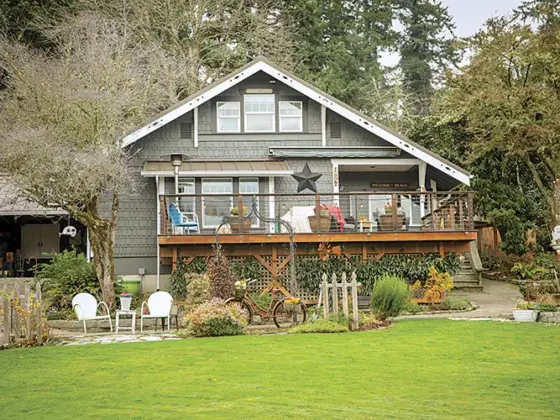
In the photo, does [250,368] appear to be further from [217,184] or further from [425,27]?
[425,27]

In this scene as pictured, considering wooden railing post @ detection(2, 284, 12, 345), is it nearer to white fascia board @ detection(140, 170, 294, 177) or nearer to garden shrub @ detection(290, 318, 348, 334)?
garden shrub @ detection(290, 318, 348, 334)

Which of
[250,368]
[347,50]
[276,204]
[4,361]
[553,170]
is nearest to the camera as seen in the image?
[250,368]

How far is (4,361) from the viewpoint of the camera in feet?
42.2

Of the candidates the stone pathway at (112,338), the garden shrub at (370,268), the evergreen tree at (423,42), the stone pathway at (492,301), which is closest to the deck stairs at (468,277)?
the stone pathway at (492,301)

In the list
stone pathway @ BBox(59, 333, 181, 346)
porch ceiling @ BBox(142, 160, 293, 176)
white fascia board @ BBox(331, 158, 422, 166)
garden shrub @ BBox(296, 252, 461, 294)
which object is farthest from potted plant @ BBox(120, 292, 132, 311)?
white fascia board @ BBox(331, 158, 422, 166)

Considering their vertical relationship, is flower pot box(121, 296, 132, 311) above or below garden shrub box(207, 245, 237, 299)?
below

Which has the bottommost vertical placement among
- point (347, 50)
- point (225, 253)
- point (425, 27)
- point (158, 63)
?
point (225, 253)

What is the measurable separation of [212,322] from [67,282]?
691 centimetres

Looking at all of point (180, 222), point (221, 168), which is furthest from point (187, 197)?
point (221, 168)

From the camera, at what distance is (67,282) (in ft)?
70.2

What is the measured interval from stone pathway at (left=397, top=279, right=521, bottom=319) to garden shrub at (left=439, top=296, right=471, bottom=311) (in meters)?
0.32

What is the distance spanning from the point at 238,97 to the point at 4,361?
14.6m

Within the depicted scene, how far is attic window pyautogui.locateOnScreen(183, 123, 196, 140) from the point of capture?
25.5 m

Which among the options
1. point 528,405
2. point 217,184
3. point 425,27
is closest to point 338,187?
point 217,184
